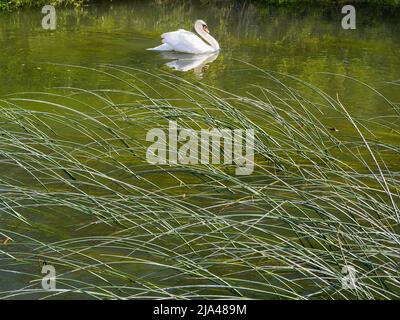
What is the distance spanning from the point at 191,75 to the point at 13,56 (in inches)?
98.9

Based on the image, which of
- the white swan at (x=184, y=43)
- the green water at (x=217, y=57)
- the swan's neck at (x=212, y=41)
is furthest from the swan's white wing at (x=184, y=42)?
the green water at (x=217, y=57)

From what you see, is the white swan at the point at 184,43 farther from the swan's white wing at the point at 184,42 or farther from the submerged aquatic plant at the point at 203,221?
the submerged aquatic plant at the point at 203,221

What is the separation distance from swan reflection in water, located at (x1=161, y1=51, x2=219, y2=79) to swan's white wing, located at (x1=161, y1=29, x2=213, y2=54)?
3.3 inches

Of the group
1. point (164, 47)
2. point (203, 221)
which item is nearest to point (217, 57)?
point (164, 47)

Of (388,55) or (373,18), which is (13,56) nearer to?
(388,55)

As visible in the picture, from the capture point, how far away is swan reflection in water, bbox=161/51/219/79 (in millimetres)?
10164

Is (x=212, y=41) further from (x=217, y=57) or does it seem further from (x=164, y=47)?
(x=164, y=47)

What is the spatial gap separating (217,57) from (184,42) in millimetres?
507

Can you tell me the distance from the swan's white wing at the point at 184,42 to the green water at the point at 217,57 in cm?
26

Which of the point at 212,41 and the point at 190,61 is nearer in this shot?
the point at 190,61

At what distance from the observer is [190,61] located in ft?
35.3

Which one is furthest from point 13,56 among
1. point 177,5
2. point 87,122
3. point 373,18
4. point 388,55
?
point 373,18

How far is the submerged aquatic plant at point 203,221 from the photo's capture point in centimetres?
332

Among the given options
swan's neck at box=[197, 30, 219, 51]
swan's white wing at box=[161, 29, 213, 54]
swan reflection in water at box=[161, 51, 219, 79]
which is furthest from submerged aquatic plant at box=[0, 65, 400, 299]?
swan's neck at box=[197, 30, 219, 51]
